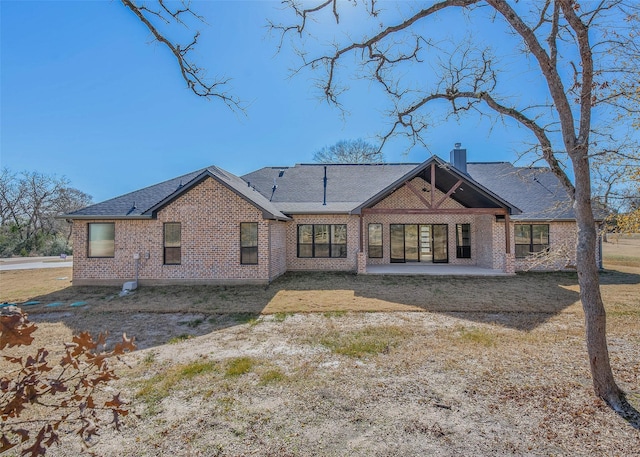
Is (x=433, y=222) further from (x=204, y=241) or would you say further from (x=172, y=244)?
(x=172, y=244)

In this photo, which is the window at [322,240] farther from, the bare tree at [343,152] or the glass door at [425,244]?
the bare tree at [343,152]

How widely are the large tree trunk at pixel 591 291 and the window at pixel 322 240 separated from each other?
36.0ft

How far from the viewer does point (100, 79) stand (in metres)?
8.71

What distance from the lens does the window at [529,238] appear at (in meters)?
14.8

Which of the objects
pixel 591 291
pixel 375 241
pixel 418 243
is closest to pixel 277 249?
pixel 375 241

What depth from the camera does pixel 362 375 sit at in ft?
15.0

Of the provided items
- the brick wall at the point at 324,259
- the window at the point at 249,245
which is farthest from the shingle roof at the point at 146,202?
the brick wall at the point at 324,259

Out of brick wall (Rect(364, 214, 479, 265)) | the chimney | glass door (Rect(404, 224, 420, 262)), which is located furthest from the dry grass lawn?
the chimney

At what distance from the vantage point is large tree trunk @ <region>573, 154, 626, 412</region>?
3.84 m

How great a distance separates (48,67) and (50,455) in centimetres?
890

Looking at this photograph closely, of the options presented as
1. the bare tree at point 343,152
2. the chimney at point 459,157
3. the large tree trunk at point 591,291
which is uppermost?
the bare tree at point 343,152

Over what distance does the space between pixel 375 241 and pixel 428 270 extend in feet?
10.9

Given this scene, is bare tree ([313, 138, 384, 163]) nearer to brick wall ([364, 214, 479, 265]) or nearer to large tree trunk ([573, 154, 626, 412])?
brick wall ([364, 214, 479, 265])

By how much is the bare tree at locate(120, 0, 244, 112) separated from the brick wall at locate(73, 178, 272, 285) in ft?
23.3
